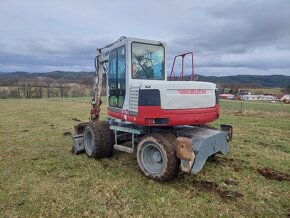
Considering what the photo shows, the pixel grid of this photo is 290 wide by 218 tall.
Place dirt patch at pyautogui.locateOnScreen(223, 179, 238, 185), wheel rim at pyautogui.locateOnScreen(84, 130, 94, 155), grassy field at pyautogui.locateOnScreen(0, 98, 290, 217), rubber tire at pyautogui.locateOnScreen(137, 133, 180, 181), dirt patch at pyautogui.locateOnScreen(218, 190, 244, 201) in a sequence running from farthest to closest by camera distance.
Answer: wheel rim at pyautogui.locateOnScreen(84, 130, 94, 155) → dirt patch at pyautogui.locateOnScreen(223, 179, 238, 185) → rubber tire at pyautogui.locateOnScreen(137, 133, 180, 181) → dirt patch at pyautogui.locateOnScreen(218, 190, 244, 201) → grassy field at pyautogui.locateOnScreen(0, 98, 290, 217)

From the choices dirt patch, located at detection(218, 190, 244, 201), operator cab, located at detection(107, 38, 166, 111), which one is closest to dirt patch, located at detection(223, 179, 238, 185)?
dirt patch, located at detection(218, 190, 244, 201)

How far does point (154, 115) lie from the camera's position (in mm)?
5383

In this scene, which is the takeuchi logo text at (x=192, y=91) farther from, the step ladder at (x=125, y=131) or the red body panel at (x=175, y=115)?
the step ladder at (x=125, y=131)

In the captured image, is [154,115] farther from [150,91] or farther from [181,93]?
[181,93]

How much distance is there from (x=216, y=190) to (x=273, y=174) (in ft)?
5.61

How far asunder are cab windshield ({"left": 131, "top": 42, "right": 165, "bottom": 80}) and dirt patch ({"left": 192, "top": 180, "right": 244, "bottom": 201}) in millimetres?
2657

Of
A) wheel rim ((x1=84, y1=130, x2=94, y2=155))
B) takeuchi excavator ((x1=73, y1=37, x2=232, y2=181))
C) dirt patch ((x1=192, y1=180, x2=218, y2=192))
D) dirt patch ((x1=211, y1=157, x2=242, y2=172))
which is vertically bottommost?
dirt patch ((x1=192, y1=180, x2=218, y2=192))

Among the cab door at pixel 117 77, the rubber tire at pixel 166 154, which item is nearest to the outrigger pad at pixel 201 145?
the rubber tire at pixel 166 154

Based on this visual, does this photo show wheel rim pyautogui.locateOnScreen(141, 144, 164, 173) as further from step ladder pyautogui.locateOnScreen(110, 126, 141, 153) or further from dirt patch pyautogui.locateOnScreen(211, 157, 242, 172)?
dirt patch pyautogui.locateOnScreen(211, 157, 242, 172)

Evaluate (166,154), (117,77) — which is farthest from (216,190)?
(117,77)

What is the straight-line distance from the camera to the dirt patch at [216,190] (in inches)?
194

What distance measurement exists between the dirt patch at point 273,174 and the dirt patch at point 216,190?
132 centimetres

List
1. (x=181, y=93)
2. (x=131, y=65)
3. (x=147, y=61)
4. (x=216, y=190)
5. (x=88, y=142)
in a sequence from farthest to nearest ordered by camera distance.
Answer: (x=88, y=142) → (x=147, y=61) → (x=131, y=65) → (x=181, y=93) → (x=216, y=190)

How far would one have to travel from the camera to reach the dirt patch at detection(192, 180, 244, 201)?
4915 millimetres
